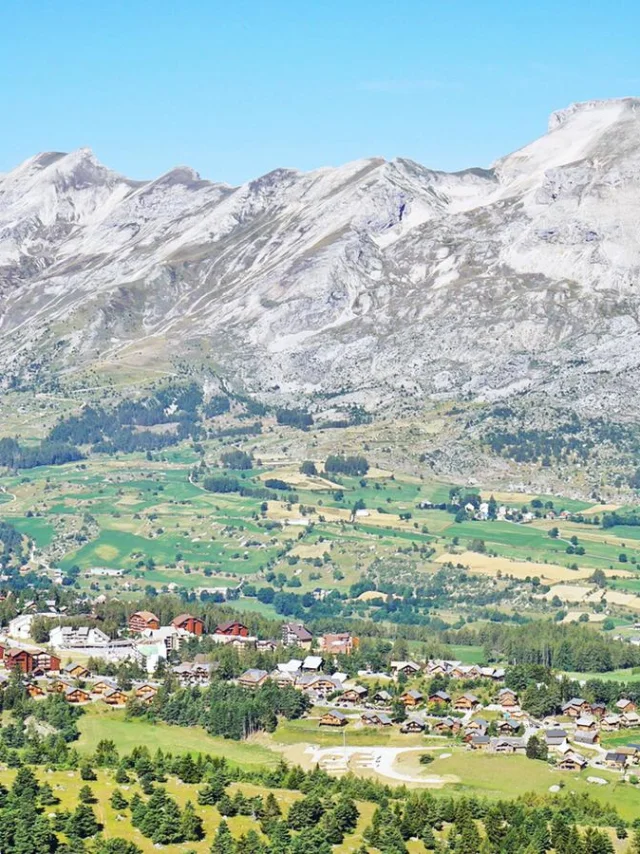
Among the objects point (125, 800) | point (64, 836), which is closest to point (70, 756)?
point (125, 800)

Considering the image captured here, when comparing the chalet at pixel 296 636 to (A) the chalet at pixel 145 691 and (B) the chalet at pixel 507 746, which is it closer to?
(A) the chalet at pixel 145 691

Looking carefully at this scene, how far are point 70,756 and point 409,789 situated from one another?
21827mm

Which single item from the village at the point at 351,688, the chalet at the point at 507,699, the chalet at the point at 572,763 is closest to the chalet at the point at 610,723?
the village at the point at 351,688

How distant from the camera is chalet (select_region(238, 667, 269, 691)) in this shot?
132062 millimetres

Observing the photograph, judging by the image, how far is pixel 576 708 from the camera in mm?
128000

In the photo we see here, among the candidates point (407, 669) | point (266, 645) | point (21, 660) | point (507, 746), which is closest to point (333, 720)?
point (507, 746)

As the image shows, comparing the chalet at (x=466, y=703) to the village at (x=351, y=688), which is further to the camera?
the chalet at (x=466, y=703)

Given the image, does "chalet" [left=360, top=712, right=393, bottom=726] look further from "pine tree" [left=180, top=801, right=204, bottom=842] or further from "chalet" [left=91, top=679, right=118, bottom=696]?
"pine tree" [left=180, top=801, right=204, bottom=842]

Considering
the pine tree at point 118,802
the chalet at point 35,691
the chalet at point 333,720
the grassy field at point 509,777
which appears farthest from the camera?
the chalet at point 35,691

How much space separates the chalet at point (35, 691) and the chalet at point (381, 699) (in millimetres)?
26321

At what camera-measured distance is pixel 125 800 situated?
3610 inches

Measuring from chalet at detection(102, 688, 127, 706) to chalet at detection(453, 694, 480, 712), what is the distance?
26447 millimetres

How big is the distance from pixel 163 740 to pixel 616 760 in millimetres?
31922

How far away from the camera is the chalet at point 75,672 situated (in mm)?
134500
